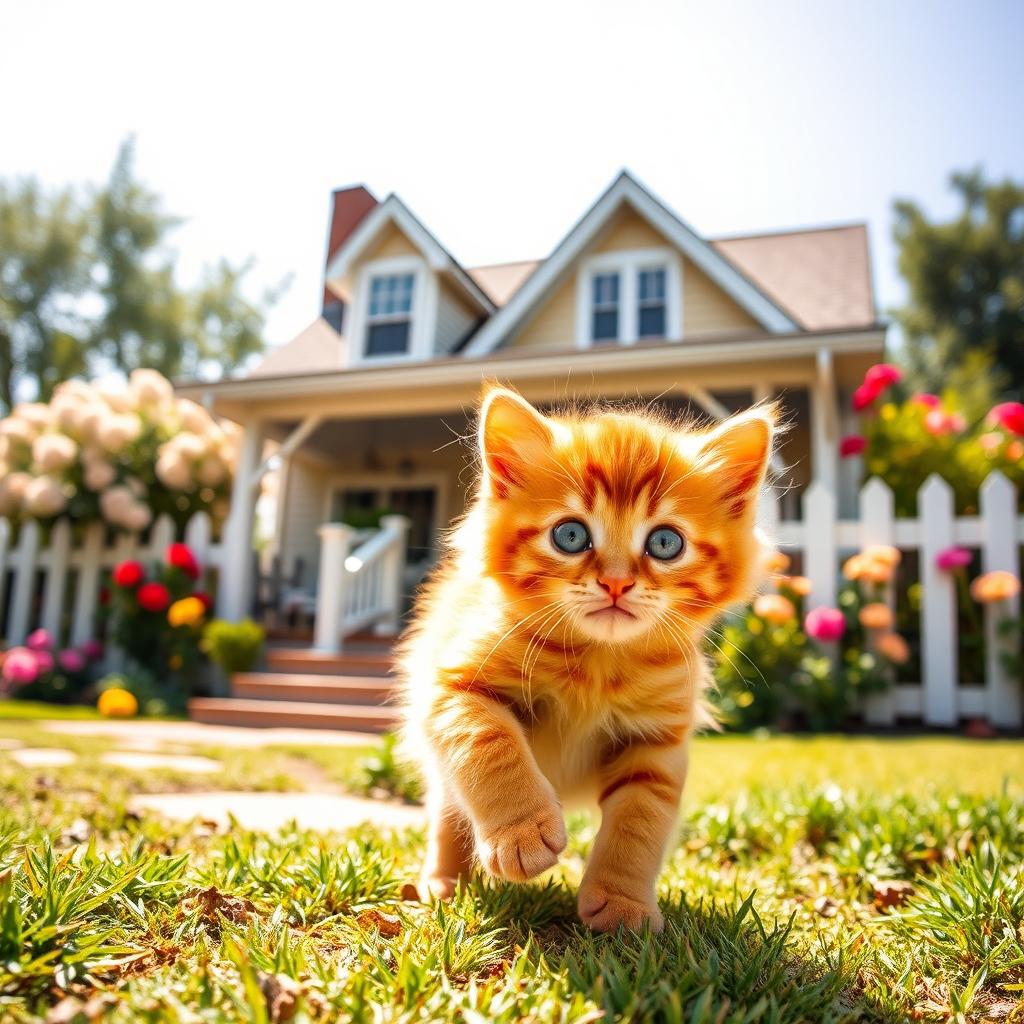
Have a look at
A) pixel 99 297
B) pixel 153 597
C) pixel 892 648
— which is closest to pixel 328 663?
pixel 153 597

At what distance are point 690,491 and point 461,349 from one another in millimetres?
9904

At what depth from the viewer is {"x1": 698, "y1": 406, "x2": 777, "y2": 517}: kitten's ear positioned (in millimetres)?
1941

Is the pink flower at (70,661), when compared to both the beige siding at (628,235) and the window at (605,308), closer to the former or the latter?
the window at (605,308)

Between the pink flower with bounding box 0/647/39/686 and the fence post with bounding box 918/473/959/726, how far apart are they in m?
9.82

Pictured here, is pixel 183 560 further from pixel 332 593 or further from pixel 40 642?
pixel 332 593

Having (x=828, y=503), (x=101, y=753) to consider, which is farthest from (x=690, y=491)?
(x=828, y=503)

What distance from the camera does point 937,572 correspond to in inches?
307

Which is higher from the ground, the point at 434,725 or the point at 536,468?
the point at 536,468

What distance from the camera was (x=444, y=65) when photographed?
7.68ft

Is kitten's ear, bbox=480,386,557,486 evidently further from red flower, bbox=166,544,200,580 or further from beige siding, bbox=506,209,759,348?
red flower, bbox=166,544,200,580

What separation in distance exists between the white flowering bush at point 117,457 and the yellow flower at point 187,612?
1.47m

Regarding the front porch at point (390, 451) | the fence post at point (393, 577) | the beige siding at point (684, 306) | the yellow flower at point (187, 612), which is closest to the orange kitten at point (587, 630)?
the front porch at point (390, 451)

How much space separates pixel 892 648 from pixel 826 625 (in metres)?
0.65

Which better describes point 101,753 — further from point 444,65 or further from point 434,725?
point 444,65
